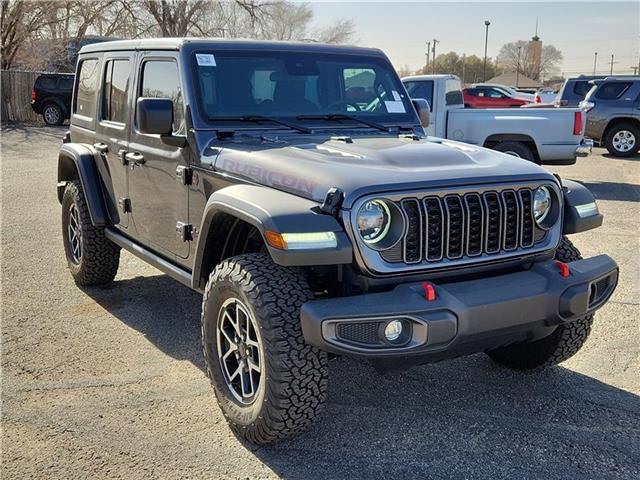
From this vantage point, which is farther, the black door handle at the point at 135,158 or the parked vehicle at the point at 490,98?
the parked vehicle at the point at 490,98

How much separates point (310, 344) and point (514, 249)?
118cm

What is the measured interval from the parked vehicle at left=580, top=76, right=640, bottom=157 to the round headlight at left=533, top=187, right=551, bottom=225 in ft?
43.2

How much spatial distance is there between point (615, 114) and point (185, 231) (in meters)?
14.2

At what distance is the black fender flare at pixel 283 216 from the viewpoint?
2906 millimetres

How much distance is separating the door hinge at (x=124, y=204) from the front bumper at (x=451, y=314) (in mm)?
2486

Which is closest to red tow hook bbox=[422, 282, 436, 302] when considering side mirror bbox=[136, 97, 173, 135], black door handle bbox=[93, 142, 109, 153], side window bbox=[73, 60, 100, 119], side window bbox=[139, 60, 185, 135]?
side mirror bbox=[136, 97, 173, 135]

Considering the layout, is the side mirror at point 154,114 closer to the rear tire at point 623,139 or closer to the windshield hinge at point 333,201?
the windshield hinge at point 333,201

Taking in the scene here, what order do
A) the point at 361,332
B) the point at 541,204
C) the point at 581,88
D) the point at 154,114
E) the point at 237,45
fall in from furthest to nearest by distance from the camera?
the point at 581,88 < the point at 237,45 < the point at 154,114 < the point at 541,204 < the point at 361,332

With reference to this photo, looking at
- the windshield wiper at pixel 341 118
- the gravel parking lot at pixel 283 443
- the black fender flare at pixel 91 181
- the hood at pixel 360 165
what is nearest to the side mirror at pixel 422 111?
the windshield wiper at pixel 341 118

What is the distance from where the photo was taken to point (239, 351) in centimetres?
337

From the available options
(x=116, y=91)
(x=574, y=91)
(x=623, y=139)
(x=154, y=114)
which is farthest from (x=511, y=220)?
(x=574, y=91)

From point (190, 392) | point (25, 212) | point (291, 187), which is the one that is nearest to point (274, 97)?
point (291, 187)

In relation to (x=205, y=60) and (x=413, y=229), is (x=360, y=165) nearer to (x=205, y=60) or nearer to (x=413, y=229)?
(x=413, y=229)

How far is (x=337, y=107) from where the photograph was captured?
4.45 meters
